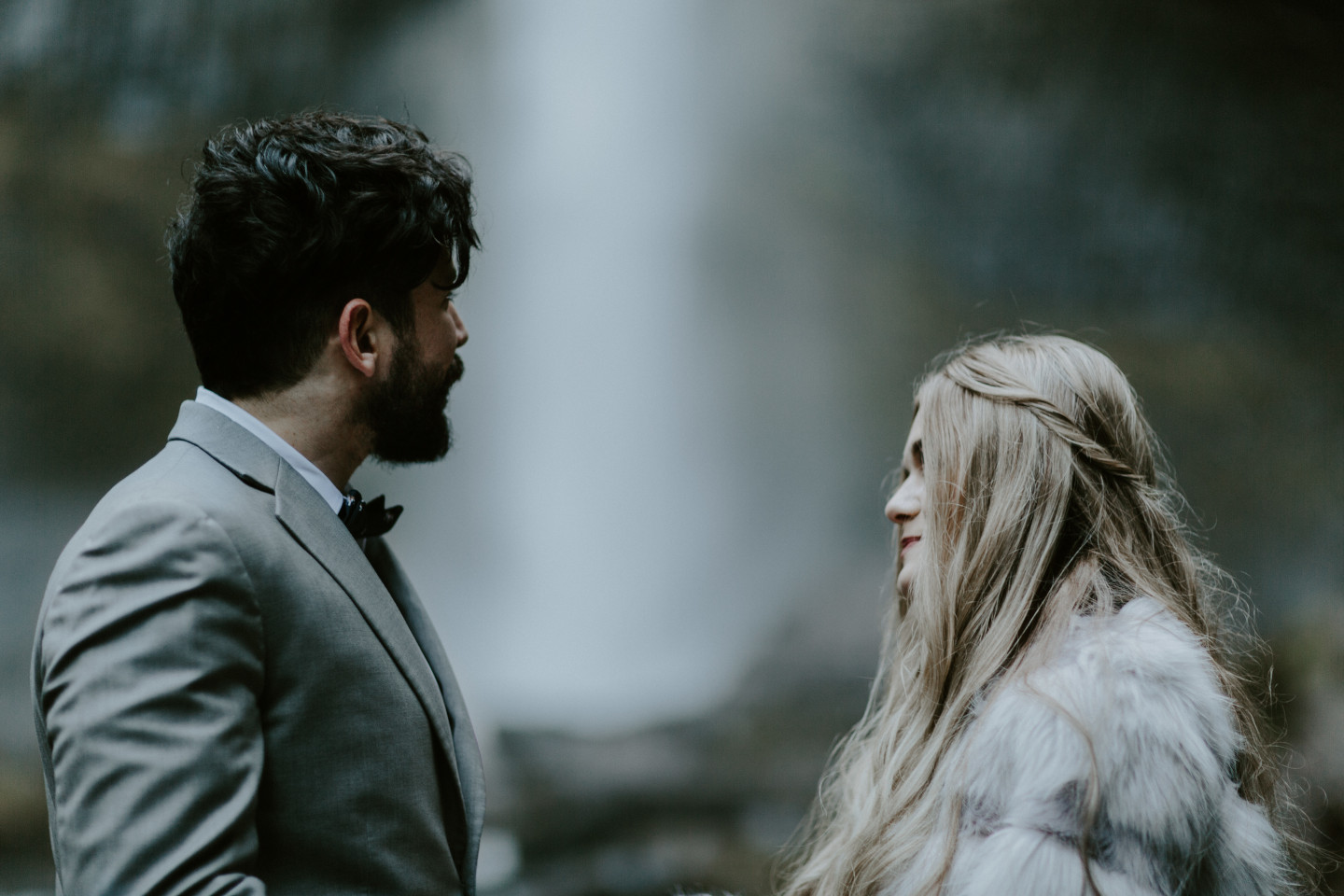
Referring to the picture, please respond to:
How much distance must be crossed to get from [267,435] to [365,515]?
18 centimetres

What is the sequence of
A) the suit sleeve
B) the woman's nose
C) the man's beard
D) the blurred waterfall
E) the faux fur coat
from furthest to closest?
the blurred waterfall < the woman's nose < the man's beard < the faux fur coat < the suit sleeve

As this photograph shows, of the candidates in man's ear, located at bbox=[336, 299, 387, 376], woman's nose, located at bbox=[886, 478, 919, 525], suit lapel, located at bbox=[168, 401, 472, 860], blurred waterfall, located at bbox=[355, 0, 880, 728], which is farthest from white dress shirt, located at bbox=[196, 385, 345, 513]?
blurred waterfall, located at bbox=[355, 0, 880, 728]

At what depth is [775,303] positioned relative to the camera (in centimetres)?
426

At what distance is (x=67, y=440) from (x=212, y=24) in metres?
1.72

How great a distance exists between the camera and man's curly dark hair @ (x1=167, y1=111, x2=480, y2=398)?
3.94 feet

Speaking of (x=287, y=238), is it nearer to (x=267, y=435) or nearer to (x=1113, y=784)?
(x=267, y=435)

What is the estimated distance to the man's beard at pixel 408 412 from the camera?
130 centimetres

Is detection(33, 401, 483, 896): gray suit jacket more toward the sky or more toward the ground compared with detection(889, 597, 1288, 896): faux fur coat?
more toward the sky

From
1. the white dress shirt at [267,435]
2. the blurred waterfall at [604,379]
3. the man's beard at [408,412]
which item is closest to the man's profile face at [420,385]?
the man's beard at [408,412]

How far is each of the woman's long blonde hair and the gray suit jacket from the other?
61 centimetres

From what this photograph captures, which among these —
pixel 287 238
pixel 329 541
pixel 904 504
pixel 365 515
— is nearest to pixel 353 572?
pixel 329 541

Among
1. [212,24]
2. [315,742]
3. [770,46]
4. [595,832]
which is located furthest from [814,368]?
[315,742]

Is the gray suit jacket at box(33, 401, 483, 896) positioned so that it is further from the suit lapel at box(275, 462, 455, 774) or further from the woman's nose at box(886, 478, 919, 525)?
the woman's nose at box(886, 478, 919, 525)

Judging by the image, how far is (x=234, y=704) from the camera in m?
0.97
